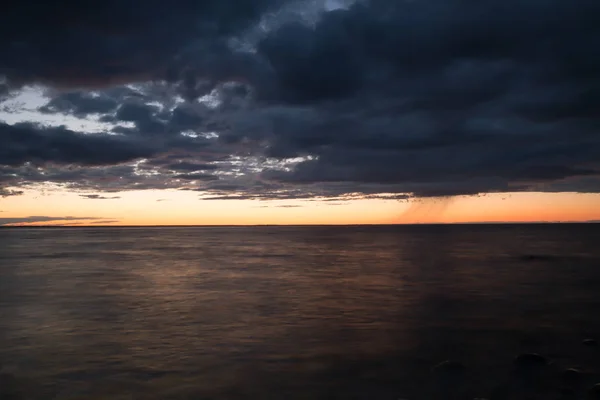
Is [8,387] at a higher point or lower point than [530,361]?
lower

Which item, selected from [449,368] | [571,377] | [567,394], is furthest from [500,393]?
[571,377]

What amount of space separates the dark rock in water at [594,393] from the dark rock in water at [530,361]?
2.30m

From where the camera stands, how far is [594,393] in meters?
11.6

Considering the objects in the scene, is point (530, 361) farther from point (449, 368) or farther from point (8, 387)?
point (8, 387)

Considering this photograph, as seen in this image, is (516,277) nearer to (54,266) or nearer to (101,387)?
(101,387)

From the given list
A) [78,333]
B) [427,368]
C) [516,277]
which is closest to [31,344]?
[78,333]

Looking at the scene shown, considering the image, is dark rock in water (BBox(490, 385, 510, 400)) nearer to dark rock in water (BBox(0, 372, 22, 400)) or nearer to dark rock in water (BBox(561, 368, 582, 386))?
dark rock in water (BBox(561, 368, 582, 386))

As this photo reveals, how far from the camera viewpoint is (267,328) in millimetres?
20656

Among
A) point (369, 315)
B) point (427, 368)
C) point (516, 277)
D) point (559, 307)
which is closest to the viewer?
point (427, 368)

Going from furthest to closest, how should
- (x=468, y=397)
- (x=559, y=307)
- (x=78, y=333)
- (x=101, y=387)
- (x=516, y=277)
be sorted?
(x=516, y=277)
(x=559, y=307)
(x=78, y=333)
(x=101, y=387)
(x=468, y=397)

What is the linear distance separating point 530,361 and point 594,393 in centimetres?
289

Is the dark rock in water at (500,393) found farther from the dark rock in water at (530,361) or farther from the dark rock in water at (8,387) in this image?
the dark rock in water at (8,387)

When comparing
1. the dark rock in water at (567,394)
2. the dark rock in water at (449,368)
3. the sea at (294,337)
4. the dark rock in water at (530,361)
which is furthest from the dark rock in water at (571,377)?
the dark rock in water at (449,368)

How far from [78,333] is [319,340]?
32.4 ft
